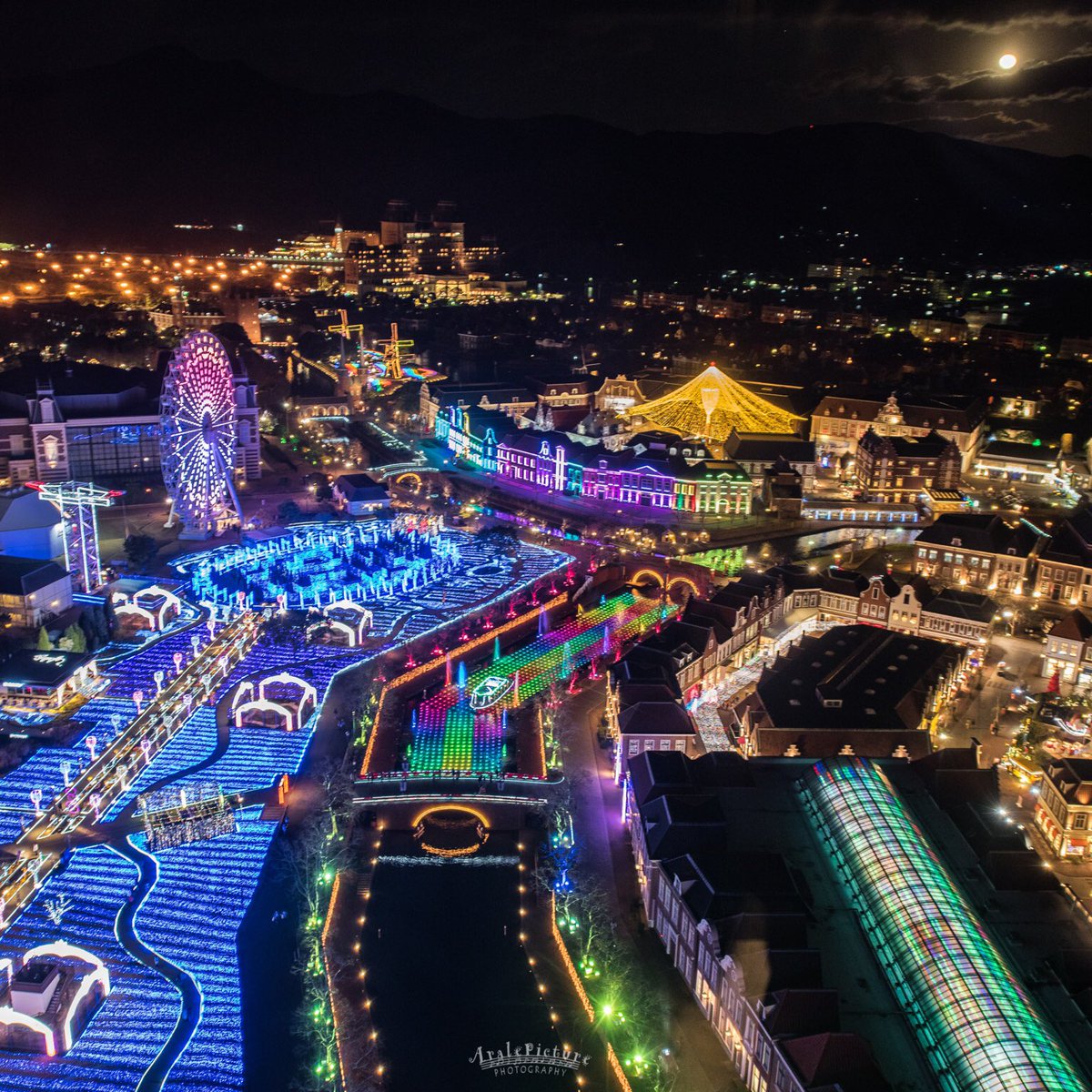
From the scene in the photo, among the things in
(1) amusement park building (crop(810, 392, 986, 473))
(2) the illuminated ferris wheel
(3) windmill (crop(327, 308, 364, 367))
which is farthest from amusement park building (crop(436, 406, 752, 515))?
(3) windmill (crop(327, 308, 364, 367))

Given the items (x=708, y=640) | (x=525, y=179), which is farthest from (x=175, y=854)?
(x=525, y=179)

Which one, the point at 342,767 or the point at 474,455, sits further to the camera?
the point at 474,455

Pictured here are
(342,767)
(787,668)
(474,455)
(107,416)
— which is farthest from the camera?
(474,455)

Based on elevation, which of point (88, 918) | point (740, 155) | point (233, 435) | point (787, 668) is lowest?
point (88, 918)

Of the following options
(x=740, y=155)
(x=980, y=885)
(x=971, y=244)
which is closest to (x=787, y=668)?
(x=980, y=885)

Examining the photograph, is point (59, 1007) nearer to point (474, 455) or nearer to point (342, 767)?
point (342, 767)

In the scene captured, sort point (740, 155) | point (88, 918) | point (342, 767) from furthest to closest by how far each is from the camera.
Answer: point (740, 155), point (342, 767), point (88, 918)

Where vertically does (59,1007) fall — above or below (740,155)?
below
